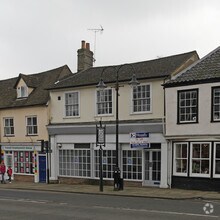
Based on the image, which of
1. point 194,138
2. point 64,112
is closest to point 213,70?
point 194,138

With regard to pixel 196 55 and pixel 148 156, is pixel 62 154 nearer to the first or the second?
pixel 148 156

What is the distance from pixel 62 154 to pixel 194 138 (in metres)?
9.89

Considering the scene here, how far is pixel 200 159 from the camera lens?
62.8 ft

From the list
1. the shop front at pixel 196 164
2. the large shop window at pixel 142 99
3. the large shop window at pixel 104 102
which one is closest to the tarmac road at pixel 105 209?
the shop front at pixel 196 164

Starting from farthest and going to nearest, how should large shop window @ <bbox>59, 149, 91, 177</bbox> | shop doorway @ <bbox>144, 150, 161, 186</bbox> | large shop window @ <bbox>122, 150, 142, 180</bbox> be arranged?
large shop window @ <bbox>59, 149, 91, 177</bbox>, large shop window @ <bbox>122, 150, 142, 180</bbox>, shop doorway @ <bbox>144, 150, 161, 186</bbox>

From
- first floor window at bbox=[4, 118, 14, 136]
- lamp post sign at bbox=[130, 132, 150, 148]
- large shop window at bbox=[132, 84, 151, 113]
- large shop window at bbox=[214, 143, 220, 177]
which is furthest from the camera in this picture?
first floor window at bbox=[4, 118, 14, 136]

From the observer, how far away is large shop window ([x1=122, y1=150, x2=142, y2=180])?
2166cm

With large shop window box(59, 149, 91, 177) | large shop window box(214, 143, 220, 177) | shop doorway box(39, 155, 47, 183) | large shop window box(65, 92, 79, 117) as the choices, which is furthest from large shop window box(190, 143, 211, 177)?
shop doorway box(39, 155, 47, 183)

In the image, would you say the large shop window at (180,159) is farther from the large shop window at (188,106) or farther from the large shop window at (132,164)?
the large shop window at (132,164)

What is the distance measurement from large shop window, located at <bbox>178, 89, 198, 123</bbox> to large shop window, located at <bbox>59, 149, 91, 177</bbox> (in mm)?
7128

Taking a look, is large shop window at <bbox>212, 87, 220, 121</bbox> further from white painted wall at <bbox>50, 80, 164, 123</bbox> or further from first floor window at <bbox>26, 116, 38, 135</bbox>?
first floor window at <bbox>26, 116, 38, 135</bbox>

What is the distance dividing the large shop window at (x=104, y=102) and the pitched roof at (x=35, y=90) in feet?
14.6

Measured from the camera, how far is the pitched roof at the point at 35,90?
86.5 feet

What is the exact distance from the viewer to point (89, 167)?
2359 centimetres
